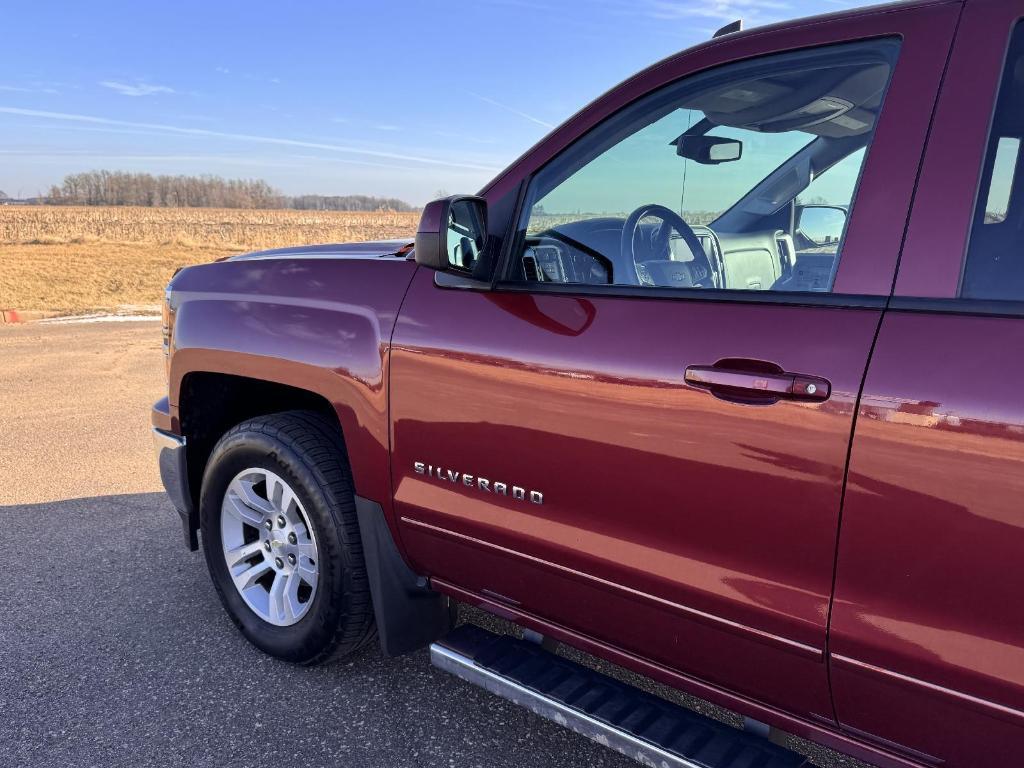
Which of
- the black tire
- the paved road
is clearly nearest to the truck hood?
the black tire

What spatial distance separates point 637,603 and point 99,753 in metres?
1.74

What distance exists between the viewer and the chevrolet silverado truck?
1498mm

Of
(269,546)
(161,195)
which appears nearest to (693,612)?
(269,546)

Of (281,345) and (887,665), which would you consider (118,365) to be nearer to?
(281,345)

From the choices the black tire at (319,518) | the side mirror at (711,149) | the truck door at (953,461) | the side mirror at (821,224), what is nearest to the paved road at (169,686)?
the black tire at (319,518)

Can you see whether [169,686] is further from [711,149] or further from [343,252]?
[711,149]

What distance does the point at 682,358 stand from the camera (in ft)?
5.82

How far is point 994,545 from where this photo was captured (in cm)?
140

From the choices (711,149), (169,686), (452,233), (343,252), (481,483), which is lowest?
(169,686)

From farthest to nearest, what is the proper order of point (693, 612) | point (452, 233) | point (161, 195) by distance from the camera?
point (161, 195)
point (452, 233)
point (693, 612)

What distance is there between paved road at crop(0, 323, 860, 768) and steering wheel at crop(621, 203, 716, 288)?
56.7 inches

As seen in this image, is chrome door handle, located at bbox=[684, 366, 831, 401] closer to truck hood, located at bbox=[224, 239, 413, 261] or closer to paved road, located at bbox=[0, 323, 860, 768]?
truck hood, located at bbox=[224, 239, 413, 261]

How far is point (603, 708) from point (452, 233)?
4.29 ft

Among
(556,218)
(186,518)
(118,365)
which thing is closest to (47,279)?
(118,365)
